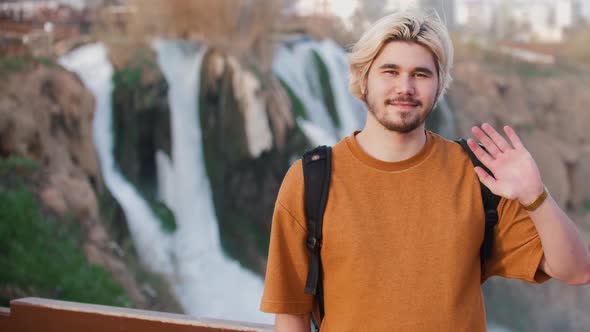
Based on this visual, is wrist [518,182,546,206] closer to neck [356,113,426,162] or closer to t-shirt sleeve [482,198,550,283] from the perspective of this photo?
t-shirt sleeve [482,198,550,283]

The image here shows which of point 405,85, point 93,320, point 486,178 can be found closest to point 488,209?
point 486,178

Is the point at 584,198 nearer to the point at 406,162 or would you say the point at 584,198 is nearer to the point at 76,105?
the point at 76,105

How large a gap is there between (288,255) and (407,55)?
20.4 inches

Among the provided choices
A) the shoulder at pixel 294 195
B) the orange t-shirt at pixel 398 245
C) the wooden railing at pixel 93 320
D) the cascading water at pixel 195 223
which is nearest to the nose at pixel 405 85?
the orange t-shirt at pixel 398 245

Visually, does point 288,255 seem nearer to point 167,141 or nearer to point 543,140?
point 167,141

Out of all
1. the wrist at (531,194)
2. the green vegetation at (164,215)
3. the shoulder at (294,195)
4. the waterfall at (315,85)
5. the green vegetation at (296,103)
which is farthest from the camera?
the waterfall at (315,85)

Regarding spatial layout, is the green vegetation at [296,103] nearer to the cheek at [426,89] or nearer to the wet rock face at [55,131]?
the wet rock face at [55,131]

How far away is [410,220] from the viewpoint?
1642mm

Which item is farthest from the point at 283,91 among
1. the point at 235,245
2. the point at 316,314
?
the point at 316,314

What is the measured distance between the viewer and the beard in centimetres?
165

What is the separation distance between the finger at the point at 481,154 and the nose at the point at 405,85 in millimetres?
174

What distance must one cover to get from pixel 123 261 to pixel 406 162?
6016mm

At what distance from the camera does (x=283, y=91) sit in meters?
10.7

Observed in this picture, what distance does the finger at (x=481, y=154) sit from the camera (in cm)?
163
